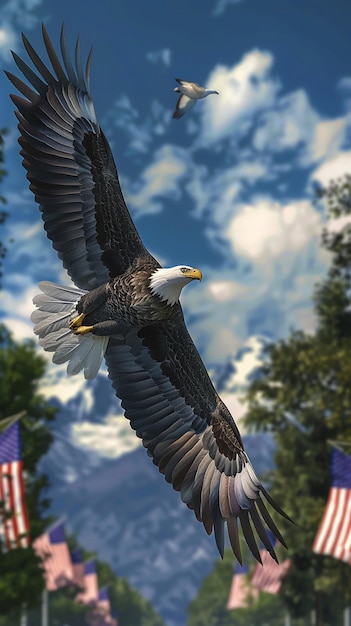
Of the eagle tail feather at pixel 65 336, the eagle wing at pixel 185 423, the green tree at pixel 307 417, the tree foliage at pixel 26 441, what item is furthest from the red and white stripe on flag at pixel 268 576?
the eagle tail feather at pixel 65 336

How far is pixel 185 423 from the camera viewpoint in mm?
9430

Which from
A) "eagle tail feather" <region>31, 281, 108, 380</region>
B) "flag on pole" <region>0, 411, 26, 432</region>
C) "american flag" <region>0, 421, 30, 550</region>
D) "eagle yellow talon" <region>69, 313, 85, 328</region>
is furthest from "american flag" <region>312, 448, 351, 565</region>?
"eagle yellow talon" <region>69, 313, 85, 328</region>

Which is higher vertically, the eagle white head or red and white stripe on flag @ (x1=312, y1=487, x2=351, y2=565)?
red and white stripe on flag @ (x1=312, y1=487, x2=351, y2=565)

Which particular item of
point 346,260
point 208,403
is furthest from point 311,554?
point 208,403

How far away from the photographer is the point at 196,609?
155375mm

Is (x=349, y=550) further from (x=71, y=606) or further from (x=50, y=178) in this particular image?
(x=71, y=606)

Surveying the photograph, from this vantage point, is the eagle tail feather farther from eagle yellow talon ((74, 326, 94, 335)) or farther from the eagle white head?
the eagle white head

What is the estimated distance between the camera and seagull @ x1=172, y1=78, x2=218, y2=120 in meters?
9.02

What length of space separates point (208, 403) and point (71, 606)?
99.4 meters

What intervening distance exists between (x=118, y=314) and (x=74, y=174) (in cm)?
138

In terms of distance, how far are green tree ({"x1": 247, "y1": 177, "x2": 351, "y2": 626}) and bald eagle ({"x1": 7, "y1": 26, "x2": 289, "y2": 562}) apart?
1093 inches

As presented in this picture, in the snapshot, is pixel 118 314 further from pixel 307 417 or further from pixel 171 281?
pixel 307 417

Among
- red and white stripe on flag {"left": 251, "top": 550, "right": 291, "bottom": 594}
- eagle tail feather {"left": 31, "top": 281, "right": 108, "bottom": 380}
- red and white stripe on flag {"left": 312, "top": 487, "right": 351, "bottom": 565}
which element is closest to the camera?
eagle tail feather {"left": 31, "top": 281, "right": 108, "bottom": 380}

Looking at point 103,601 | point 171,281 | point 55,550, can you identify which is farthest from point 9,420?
point 103,601
